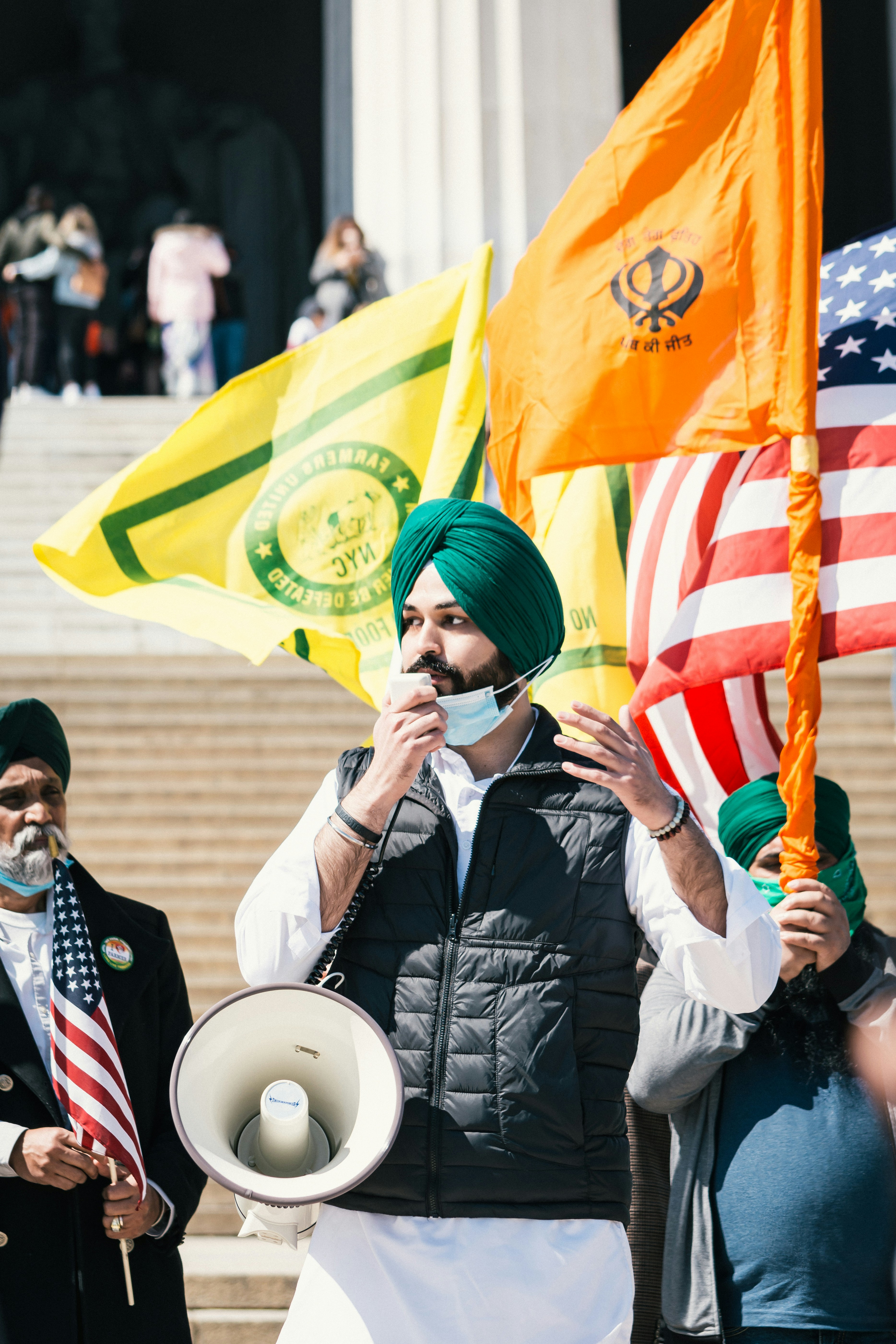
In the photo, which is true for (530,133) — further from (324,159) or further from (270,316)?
(324,159)

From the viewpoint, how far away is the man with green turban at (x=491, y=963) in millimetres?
2441

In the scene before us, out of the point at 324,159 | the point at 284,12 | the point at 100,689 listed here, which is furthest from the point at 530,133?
the point at 284,12

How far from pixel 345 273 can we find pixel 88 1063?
9.31 m

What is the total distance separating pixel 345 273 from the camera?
11.7 meters

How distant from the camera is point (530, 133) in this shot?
12508 millimetres

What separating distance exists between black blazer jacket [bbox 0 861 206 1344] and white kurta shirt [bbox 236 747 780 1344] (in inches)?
31.8

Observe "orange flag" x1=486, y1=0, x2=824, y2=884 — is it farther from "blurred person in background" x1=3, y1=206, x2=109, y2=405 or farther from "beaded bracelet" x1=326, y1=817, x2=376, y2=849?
"blurred person in background" x1=3, y1=206, x2=109, y2=405

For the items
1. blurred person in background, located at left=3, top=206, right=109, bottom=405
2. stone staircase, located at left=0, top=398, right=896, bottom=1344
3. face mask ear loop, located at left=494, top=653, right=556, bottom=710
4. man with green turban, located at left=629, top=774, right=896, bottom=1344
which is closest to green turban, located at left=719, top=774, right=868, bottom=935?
man with green turban, located at left=629, top=774, right=896, bottom=1344

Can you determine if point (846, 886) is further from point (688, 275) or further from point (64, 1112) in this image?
point (64, 1112)

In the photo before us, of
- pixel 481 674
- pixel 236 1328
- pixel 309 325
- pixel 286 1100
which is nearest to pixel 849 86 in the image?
pixel 309 325

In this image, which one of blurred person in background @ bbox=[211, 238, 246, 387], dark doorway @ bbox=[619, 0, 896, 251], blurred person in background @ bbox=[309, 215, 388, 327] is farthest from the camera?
dark doorway @ bbox=[619, 0, 896, 251]

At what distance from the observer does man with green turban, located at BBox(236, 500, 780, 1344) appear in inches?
96.1

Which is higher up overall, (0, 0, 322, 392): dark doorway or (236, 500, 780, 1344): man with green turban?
(0, 0, 322, 392): dark doorway

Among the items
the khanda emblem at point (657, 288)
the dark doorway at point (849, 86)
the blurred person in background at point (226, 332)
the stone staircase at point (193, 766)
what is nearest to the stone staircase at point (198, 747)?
the stone staircase at point (193, 766)
